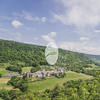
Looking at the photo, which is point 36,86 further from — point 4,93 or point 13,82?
point 4,93

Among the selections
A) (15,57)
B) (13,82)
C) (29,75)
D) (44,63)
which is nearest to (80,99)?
(13,82)

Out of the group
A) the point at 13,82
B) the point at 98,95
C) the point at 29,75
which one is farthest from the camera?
the point at 29,75

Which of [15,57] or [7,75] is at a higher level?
Result: [15,57]

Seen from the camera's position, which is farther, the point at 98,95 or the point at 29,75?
the point at 29,75

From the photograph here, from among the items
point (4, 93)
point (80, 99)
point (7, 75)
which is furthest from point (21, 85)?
point (80, 99)

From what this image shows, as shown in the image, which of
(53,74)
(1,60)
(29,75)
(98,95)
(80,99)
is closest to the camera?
(80,99)

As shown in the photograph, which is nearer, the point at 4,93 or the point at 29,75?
the point at 4,93

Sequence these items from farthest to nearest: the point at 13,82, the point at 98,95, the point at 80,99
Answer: the point at 13,82 < the point at 98,95 < the point at 80,99

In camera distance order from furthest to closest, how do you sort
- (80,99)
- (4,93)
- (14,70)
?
(14,70) < (4,93) < (80,99)

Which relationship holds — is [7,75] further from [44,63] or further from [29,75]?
[44,63]
